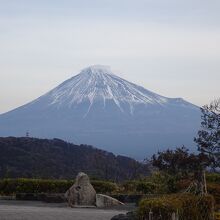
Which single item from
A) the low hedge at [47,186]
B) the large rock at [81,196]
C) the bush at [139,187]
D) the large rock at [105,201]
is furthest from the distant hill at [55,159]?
the large rock at [105,201]

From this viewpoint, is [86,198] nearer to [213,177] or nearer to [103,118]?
[213,177]

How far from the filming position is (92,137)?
115 metres

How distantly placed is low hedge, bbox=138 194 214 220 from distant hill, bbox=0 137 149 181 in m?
19.3

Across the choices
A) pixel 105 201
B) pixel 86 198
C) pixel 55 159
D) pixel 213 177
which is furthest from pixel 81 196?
pixel 55 159

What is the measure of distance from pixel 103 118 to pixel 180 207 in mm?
106555

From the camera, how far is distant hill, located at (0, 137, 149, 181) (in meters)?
32.4

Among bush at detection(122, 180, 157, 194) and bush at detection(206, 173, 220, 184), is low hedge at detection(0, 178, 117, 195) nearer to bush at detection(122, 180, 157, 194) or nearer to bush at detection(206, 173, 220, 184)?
bush at detection(122, 180, 157, 194)

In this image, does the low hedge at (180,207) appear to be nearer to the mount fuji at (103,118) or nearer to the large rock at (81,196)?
the large rock at (81,196)

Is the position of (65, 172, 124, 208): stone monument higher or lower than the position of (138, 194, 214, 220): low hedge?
higher

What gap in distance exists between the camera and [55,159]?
35.4 meters

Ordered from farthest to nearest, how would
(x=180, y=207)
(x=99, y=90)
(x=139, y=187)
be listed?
(x=99, y=90) < (x=139, y=187) < (x=180, y=207)

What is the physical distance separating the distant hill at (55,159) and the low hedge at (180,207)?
63.5 feet

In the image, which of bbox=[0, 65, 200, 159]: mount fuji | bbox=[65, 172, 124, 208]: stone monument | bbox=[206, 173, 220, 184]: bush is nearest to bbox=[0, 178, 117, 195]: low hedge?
bbox=[65, 172, 124, 208]: stone monument

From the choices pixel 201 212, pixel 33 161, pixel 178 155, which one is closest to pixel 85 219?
pixel 201 212
